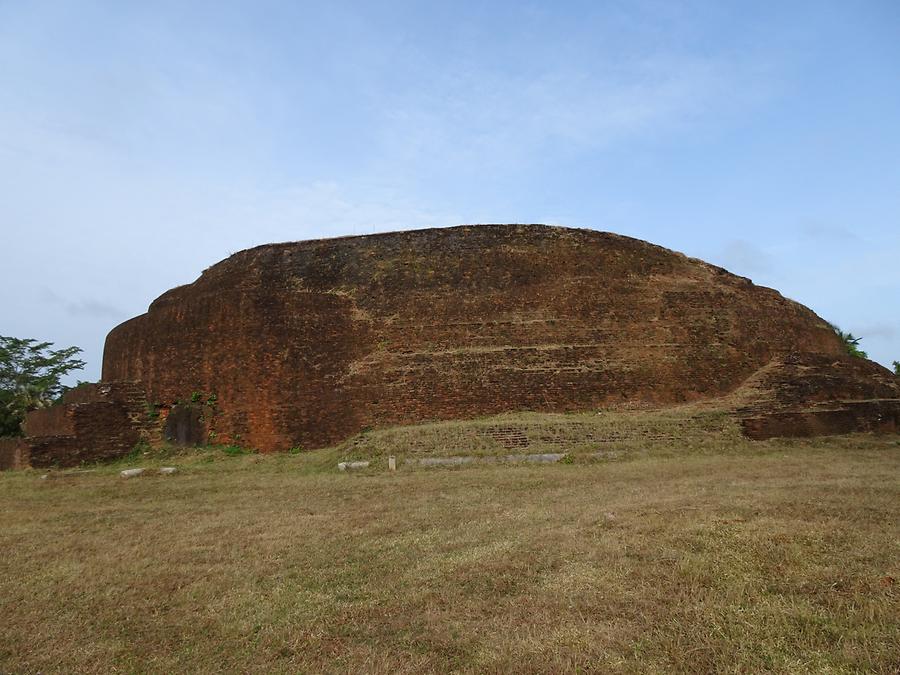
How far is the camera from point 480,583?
3771 millimetres

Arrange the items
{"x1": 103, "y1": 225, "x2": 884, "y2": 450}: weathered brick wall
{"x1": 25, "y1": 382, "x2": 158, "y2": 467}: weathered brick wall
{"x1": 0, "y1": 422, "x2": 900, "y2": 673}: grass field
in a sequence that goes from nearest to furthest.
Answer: {"x1": 0, "y1": 422, "x2": 900, "y2": 673}: grass field, {"x1": 25, "y1": 382, "x2": 158, "y2": 467}: weathered brick wall, {"x1": 103, "y1": 225, "x2": 884, "y2": 450}: weathered brick wall

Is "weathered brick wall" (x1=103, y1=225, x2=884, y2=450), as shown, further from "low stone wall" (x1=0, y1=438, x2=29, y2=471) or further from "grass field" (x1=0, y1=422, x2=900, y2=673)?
"grass field" (x1=0, y1=422, x2=900, y2=673)

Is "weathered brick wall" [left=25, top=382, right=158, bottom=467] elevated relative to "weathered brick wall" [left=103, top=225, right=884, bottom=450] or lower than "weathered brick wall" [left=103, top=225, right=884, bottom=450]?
lower

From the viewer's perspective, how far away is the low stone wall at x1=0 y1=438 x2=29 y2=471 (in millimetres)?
12922

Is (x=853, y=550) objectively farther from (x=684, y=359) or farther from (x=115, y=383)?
(x=115, y=383)

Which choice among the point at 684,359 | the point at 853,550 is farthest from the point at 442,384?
the point at 853,550

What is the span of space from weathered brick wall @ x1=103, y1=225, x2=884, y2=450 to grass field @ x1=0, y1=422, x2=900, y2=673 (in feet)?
21.9

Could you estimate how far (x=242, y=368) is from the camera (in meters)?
14.5

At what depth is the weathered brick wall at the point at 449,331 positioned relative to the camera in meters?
14.0

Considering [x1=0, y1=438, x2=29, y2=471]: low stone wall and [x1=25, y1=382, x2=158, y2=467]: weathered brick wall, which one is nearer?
[x1=0, y1=438, x2=29, y2=471]: low stone wall

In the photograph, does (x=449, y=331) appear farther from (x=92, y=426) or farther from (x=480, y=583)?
(x=480, y=583)

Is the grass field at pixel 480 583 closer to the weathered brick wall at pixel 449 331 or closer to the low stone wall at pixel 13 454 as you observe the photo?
the weathered brick wall at pixel 449 331

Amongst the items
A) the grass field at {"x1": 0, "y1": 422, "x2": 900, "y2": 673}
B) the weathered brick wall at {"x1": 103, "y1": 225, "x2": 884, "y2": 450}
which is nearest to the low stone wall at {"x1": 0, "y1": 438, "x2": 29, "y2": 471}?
the weathered brick wall at {"x1": 103, "y1": 225, "x2": 884, "y2": 450}

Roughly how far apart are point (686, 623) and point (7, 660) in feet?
10.9
